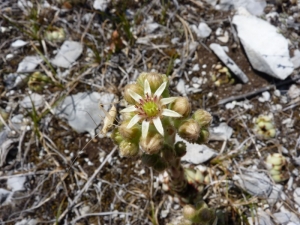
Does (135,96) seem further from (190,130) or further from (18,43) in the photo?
(18,43)

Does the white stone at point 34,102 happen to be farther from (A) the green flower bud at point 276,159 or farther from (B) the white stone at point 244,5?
(A) the green flower bud at point 276,159

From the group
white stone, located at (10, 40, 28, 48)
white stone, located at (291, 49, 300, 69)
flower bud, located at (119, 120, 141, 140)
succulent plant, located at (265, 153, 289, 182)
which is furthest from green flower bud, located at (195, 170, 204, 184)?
white stone, located at (10, 40, 28, 48)

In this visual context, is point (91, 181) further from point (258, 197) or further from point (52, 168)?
point (258, 197)

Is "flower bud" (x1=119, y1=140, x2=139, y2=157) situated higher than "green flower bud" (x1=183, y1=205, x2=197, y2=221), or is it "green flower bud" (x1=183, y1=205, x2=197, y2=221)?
"flower bud" (x1=119, y1=140, x2=139, y2=157)

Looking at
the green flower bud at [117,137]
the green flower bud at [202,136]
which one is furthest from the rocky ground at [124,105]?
the green flower bud at [202,136]

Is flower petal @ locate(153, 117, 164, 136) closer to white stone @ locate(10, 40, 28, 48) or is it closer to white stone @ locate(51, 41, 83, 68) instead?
white stone @ locate(51, 41, 83, 68)

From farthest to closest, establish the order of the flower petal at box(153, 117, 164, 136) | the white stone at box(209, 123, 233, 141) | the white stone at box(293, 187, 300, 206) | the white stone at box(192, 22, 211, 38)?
the white stone at box(192, 22, 211, 38)
the white stone at box(209, 123, 233, 141)
the white stone at box(293, 187, 300, 206)
the flower petal at box(153, 117, 164, 136)

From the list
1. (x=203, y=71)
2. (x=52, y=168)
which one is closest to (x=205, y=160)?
(x=203, y=71)
